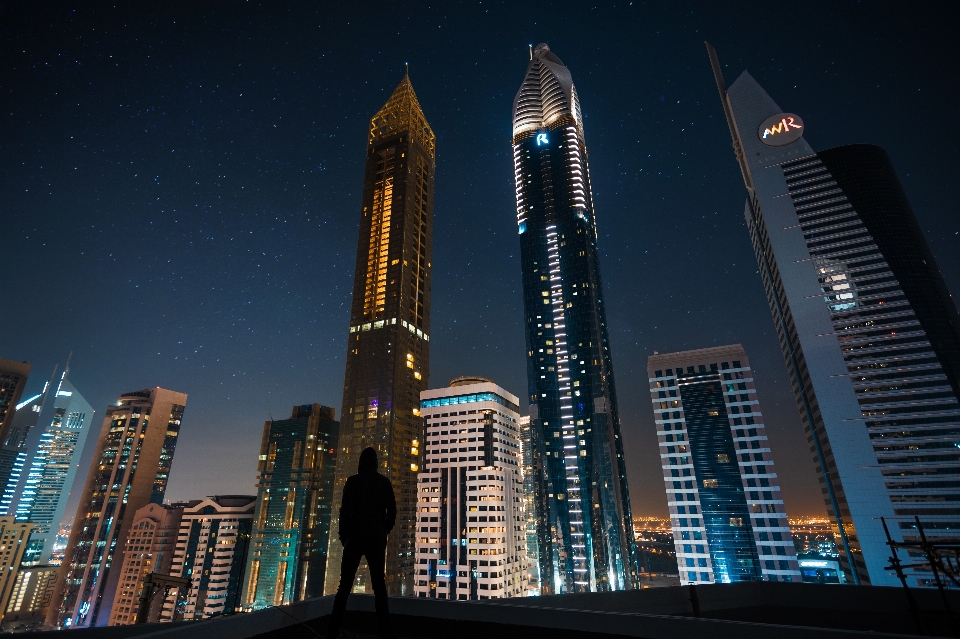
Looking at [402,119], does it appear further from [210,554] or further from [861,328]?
[210,554]

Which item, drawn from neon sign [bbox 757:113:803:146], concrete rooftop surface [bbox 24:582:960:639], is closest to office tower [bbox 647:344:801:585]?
neon sign [bbox 757:113:803:146]

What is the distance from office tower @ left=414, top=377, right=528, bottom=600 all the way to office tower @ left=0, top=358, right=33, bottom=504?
9487 cm

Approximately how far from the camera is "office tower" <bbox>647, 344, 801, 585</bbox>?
73750 millimetres

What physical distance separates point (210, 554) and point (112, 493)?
3741 cm

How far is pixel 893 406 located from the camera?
73.2m

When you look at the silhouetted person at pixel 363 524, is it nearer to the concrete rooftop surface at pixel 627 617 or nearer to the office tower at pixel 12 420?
the concrete rooftop surface at pixel 627 617

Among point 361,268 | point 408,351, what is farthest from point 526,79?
point 408,351

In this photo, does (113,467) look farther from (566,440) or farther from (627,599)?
(627,599)

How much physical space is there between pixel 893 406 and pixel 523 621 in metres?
97.4

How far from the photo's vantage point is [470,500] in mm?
90312

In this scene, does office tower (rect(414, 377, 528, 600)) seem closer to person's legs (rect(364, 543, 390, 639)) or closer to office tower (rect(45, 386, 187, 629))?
person's legs (rect(364, 543, 390, 639))

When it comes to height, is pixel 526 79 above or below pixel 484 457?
above

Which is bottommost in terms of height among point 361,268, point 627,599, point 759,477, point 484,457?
point 627,599

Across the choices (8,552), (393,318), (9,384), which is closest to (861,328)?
(393,318)
